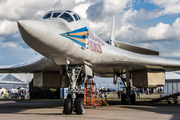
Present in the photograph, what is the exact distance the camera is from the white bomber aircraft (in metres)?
6.64

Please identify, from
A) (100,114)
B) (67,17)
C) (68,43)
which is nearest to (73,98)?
(100,114)

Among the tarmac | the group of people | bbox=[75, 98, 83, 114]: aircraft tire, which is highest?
bbox=[75, 98, 83, 114]: aircraft tire

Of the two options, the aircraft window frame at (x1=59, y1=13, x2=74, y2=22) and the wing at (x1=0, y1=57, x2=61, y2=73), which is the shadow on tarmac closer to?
the wing at (x1=0, y1=57, x2=61, y2=73)

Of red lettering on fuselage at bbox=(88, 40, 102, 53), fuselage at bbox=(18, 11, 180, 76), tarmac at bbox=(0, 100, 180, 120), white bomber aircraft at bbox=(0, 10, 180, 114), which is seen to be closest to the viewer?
fuselage at bbox=(18, 11, 180, 76)

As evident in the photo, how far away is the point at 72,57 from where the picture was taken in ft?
26.6

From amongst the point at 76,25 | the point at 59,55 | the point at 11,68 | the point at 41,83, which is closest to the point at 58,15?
the point at 76,25

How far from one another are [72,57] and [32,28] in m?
2.33

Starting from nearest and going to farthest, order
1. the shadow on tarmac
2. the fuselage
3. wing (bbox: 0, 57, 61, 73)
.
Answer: the fuselage
the shadow on tarmac
wing (bbox: 0, 57, 61, 73)

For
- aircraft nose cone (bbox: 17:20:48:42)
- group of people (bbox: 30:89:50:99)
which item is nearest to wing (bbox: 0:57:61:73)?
aircraft nose cone (bbox: 17:20:48:42)

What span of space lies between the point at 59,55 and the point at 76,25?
1334 millimetres

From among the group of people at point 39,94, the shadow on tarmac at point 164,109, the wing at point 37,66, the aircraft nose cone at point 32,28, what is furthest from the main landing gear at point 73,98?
the group of people at point 39,94

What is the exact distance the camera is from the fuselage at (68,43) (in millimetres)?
6367

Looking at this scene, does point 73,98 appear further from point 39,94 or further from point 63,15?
point 39,94

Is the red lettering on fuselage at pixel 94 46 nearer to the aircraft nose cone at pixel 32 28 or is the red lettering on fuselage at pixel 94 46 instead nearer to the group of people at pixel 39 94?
the aircraft nose cone at pixel 32 28
